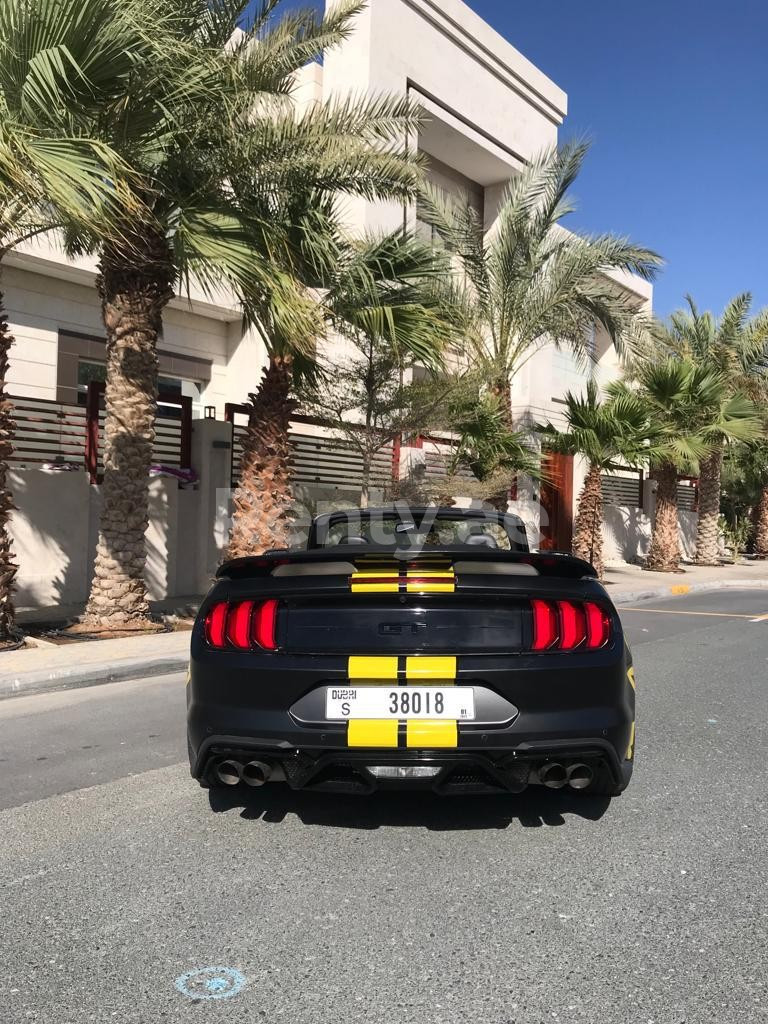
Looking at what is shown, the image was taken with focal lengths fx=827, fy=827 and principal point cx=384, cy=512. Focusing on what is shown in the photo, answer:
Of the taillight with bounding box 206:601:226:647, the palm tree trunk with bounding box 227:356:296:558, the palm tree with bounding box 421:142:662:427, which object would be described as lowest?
the taillight with bounding box 206:601:226:647

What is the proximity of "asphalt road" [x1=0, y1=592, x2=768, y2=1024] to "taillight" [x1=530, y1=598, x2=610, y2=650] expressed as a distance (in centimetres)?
84

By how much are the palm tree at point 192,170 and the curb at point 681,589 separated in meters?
7.92

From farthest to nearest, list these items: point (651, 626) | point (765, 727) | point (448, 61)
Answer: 1. point (448, 61)
2. point (651, 626)
3. point (765, 727)

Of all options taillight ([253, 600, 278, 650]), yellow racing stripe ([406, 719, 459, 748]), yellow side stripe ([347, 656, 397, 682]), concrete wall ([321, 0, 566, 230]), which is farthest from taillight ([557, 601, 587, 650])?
concrete wall ([321, 0, 566, 230])

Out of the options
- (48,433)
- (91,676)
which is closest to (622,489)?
(48,433)

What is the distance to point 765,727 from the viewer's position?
5.40m

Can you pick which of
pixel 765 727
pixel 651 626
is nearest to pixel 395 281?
pixel 651 626

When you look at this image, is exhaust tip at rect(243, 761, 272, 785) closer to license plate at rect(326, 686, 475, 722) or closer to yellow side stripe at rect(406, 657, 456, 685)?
license plate at rect(326, 686, 475, 722)

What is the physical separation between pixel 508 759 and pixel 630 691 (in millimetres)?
691

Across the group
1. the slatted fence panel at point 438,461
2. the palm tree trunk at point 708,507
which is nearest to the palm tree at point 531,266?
the slatted fence panel at point 438,461

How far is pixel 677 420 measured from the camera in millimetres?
19953

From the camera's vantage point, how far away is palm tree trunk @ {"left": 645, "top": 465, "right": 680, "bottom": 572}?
21.4 m

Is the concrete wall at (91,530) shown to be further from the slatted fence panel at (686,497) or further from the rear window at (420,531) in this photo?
the slatted fence panel at (686,497)

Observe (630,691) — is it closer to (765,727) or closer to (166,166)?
(765,727)
